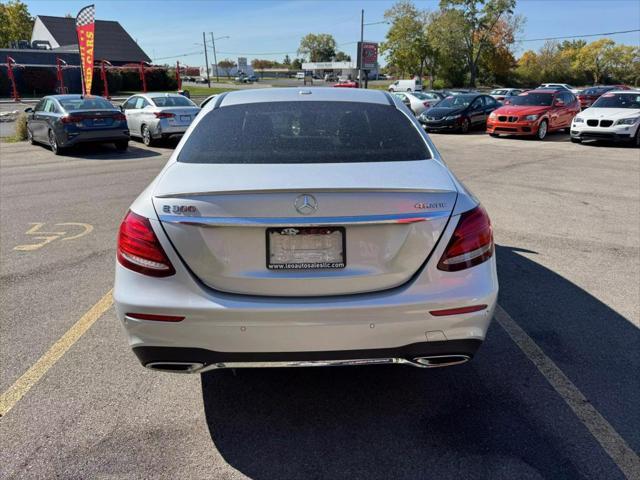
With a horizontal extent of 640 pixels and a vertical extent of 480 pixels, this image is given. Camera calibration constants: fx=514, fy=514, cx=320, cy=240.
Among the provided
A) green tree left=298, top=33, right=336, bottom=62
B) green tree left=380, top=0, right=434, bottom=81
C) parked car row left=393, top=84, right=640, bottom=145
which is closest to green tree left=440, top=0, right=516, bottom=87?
green tree left=380, top=0, right=434, bottom=81

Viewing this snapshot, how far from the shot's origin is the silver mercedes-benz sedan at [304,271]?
2.37 meters

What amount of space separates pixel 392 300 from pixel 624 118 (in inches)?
646

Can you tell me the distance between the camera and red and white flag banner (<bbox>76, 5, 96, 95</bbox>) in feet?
75.5

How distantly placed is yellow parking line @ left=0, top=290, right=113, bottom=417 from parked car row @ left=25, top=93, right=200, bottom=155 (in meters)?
10.1

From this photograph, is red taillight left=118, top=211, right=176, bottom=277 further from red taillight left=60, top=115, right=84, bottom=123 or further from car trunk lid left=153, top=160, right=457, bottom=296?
red taillight left=60, top=115, right=84, bottom=123

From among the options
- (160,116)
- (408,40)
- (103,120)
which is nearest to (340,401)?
(103,120)

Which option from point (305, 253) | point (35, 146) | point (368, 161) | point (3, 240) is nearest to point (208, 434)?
point (305, 253)

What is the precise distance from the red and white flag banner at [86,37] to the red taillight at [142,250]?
24.2 metres

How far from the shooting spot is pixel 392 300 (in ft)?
7.88

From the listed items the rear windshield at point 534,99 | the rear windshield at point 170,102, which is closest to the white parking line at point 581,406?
the rear windshield at point 170,102

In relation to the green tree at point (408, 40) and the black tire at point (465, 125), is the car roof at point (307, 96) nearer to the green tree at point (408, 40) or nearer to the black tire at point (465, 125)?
the black tire at point (465, 125)

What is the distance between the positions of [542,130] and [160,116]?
12973 mm

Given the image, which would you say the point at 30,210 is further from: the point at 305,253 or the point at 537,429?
the point at 537,429

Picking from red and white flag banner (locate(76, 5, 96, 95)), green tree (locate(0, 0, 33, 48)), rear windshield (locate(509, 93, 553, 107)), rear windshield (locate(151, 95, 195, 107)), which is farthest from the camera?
green tree (locate(0, 0, 33, 48))
